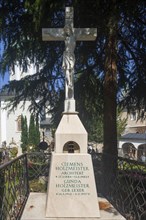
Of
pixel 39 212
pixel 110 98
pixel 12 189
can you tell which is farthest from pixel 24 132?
pixel 39 212

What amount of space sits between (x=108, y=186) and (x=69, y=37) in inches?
122

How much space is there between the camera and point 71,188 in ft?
17.9

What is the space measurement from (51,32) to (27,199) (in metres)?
3.04

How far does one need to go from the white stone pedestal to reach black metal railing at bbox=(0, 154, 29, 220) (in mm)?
601

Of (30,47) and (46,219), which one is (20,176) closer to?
(46,219)

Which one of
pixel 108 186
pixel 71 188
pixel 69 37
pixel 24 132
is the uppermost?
pixel 69 37

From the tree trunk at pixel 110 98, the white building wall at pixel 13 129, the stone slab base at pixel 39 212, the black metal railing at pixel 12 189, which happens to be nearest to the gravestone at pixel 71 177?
the stone slab base at pixel 39 212

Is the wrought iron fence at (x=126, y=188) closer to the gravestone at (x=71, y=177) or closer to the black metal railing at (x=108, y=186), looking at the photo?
the black metal railing at (x=108, y=186)

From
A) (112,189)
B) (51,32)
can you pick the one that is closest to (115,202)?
(112,189)

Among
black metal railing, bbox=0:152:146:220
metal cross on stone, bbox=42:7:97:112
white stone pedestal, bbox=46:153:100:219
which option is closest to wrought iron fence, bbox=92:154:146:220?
black metal railing, bbox=0:152:146:220

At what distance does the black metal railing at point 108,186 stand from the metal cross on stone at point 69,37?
4.91ft

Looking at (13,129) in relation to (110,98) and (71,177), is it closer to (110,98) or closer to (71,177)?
(110,98)

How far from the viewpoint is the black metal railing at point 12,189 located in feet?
16.2

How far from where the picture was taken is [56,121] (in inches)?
425
